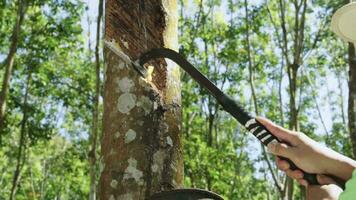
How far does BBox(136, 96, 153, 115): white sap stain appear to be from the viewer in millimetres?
2311

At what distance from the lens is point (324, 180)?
1573 millimetres

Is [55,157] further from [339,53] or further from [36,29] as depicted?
[339,53]

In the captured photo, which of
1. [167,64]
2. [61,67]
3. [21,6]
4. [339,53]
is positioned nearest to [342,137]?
[339,53]

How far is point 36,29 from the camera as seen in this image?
533 inches

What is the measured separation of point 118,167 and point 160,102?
366 mm

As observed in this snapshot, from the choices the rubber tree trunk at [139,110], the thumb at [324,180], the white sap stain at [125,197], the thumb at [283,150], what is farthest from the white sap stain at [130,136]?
the thumb at [324,180]

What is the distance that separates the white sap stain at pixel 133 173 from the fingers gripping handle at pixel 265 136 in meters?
0.64

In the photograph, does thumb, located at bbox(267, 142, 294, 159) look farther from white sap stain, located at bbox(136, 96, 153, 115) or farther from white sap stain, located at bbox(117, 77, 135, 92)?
white sap stain, located at bbox(117, 77, 135, 92)

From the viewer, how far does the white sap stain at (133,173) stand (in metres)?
2.17

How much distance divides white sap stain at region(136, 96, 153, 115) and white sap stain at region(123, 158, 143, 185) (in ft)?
0.81

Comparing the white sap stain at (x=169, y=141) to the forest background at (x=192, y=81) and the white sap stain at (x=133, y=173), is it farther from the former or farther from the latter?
the forest background at (x=192, y=81)

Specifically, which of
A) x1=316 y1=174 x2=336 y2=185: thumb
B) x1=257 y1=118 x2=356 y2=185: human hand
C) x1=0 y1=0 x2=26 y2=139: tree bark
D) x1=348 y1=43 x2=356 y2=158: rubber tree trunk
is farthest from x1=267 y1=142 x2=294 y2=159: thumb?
x1=0 y1=0 x2=26 y2=139: tree bark

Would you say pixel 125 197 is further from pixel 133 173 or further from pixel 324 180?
pixel 324 180

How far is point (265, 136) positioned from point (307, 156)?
147 mm
